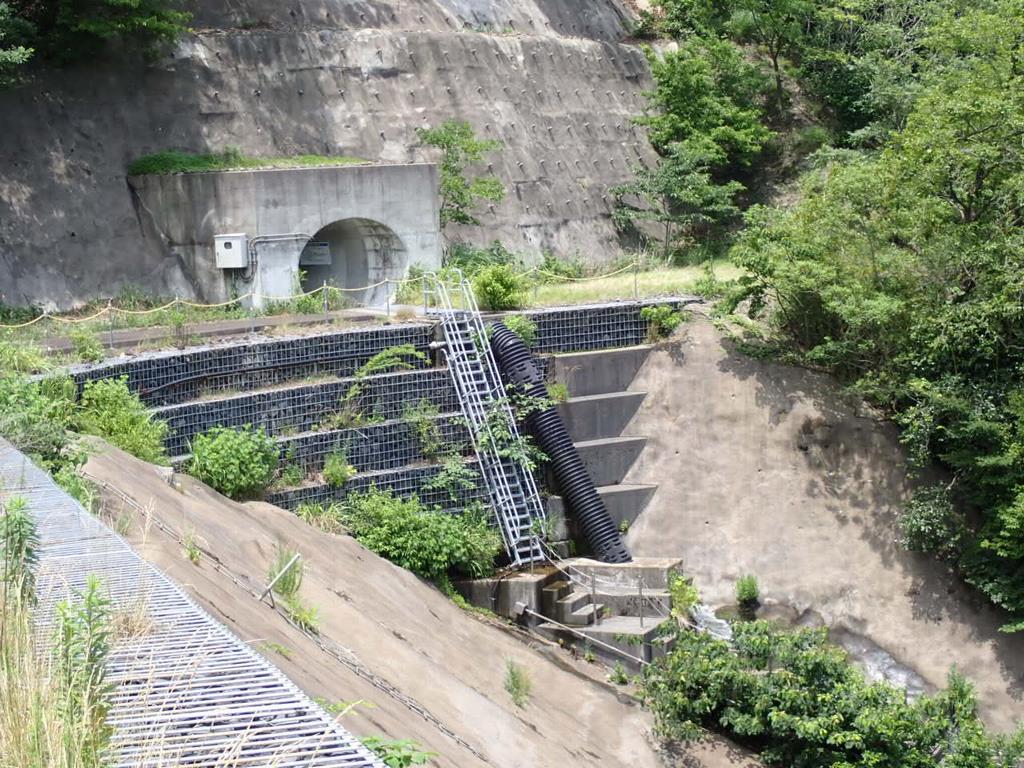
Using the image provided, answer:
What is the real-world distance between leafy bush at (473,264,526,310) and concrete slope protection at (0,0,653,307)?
20.2 feet

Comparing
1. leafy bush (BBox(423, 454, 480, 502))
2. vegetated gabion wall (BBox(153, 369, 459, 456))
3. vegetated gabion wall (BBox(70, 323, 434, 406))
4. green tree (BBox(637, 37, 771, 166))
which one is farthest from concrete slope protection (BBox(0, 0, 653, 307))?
leafy bush (BBox(423, 454, 480, 502))

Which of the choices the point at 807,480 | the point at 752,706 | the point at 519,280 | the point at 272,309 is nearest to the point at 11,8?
the point at 272,309

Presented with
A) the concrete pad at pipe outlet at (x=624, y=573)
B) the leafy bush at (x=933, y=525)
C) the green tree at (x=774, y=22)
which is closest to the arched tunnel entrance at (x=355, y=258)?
the concrete pad at pipe outlet at (x=624, y=573)

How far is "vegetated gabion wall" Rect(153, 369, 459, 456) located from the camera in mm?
19125

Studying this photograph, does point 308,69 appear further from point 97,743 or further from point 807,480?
point 97,743

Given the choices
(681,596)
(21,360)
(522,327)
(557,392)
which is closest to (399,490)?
(557,392)

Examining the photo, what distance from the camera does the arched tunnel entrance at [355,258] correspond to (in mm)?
27422

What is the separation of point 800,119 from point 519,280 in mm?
17308

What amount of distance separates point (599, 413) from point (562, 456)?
5.51 ft

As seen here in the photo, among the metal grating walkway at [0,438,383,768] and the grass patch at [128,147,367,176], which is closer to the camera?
the metal grating walkway at [0,438,383,768]

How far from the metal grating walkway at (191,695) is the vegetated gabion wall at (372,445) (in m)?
12.8

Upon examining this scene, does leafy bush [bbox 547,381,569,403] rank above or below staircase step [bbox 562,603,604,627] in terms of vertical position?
above

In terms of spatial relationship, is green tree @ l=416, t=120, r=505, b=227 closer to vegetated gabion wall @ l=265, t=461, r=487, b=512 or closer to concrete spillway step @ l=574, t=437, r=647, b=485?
concrete spillway step @ l=574, t=437, r=647, b=485

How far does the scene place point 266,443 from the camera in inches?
768
